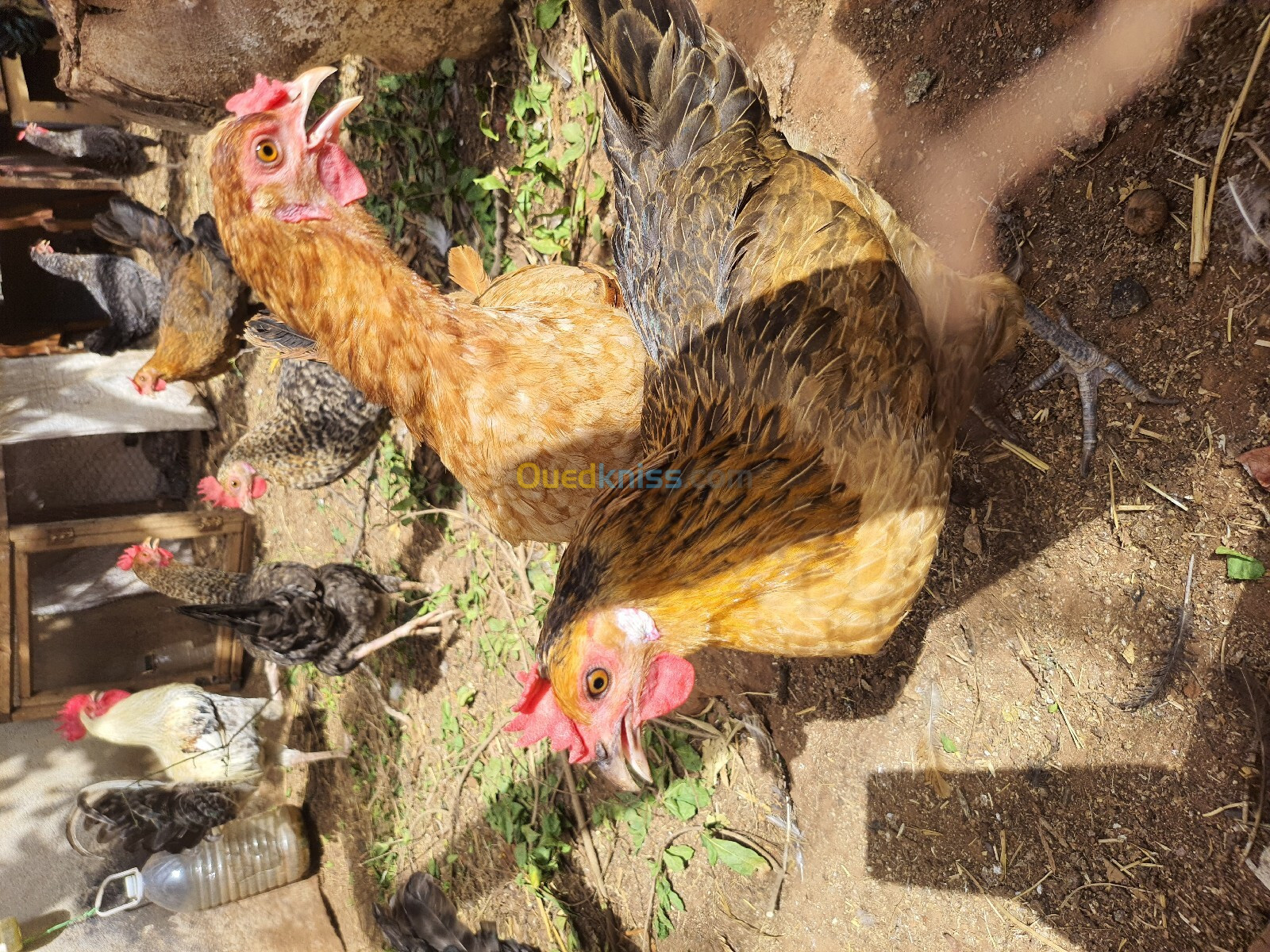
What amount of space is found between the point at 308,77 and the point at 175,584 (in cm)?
312

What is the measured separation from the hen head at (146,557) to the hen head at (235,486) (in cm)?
42

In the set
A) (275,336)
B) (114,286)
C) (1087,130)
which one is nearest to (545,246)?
(275,336)

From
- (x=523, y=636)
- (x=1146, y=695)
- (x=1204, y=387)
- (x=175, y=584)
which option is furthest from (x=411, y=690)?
(x=1204, y=387)

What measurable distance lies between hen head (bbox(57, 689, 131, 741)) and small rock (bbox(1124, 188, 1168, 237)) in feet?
17.1

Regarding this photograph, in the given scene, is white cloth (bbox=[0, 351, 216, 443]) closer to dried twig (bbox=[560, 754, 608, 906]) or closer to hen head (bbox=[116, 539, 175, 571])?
hen head (bbox=[116, 539, 175, 571])

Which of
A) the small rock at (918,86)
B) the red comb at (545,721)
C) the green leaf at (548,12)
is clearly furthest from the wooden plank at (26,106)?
the red comb at (545,721)

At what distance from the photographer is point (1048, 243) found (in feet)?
5.69

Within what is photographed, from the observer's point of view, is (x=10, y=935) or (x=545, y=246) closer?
(x=545, y=246)

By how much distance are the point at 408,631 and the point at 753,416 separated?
285cm

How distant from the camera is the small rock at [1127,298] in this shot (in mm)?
1578

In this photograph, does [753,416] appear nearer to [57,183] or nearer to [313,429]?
[313,429]

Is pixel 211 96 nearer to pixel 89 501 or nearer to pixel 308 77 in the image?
pixel 308 77

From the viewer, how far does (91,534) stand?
407 cm

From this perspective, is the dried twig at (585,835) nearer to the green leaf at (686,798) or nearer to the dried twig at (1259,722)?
the green leaf at (686,798)
